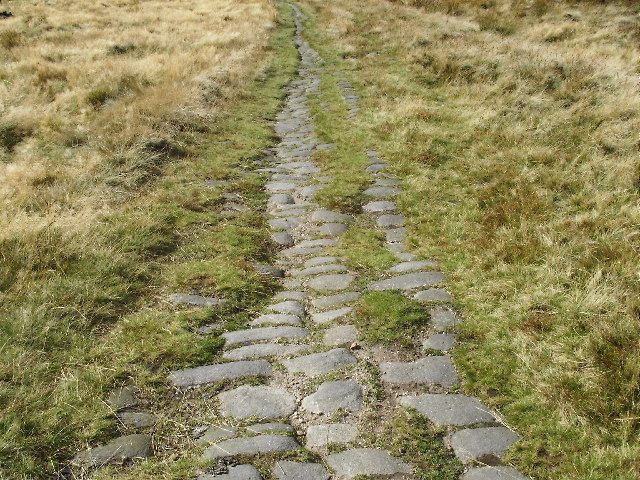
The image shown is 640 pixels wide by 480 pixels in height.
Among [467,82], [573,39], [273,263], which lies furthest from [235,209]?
[573,39]

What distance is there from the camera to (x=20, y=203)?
251 inches

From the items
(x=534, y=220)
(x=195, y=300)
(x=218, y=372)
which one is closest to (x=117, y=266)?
(x=195, y=300)

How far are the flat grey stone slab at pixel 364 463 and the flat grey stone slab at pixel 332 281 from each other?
2124 millimetres

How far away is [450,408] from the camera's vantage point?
12.3ft

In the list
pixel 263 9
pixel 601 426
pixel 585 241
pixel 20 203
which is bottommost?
pixel 601 426

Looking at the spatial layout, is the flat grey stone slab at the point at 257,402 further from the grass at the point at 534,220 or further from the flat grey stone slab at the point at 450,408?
the grass at the point at 534,220

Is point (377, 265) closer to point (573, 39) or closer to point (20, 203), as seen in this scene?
point (20, 203)

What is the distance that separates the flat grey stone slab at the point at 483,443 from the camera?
3.33 meters

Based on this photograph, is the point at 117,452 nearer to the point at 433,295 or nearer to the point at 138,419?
the point at 138,419

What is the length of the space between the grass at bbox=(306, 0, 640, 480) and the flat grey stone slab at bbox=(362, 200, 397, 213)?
0.46 feet

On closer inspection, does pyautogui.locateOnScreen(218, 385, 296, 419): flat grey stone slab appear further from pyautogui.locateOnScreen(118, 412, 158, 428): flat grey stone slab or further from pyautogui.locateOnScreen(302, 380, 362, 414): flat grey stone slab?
pyautogui.locateOnScreen(118, 412, 158, 428): flat grey stone slab

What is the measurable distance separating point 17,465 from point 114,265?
244 centimetres

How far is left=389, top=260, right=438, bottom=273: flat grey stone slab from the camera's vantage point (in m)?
5.56

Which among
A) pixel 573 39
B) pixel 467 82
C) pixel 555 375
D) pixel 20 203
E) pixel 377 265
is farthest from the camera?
pixel 573 39
